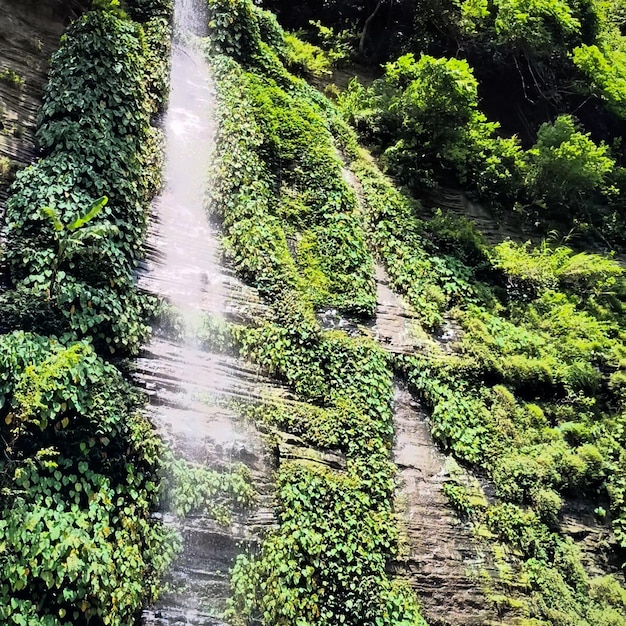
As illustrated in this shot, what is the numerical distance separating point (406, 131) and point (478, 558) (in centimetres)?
922

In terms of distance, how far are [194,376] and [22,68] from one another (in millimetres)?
5785

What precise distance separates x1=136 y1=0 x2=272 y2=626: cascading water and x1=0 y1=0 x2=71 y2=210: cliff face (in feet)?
6.97

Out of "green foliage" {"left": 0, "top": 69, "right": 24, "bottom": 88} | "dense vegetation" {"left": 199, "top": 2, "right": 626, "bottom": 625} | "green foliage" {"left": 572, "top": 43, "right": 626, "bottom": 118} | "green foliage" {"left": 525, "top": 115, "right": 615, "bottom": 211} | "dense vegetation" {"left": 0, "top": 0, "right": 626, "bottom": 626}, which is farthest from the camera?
"green foliage" {"left": 572, "top": 43, "right": 626, "bottom": 118}

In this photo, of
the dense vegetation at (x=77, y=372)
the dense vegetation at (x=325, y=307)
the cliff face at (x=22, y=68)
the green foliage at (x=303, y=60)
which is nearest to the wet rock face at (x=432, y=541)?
the dense vegetation at (x=325, y=307)

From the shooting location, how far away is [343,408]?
888 cm

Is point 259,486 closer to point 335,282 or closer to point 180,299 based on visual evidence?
point 180,299

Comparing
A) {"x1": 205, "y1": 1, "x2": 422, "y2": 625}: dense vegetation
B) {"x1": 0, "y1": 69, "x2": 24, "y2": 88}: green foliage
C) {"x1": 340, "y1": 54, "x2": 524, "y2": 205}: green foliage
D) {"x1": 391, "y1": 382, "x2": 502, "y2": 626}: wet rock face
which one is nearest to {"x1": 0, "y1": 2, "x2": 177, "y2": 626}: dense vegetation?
{"x1": 0, "y1": 69, "x2": 24, "y2": 88}: green foliage

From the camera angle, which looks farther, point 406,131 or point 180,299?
point 406,131

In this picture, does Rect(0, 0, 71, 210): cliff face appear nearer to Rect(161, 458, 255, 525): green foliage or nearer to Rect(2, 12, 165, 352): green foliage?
Rect(2, 12, 165, 352): green foliage

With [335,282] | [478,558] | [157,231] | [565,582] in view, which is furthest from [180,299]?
[565,582]

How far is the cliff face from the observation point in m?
8.33

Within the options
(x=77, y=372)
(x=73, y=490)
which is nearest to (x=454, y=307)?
(x=77, y=372)

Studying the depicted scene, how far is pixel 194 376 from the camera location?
8047mm

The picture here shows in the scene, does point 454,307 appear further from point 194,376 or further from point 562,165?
point 194,376
